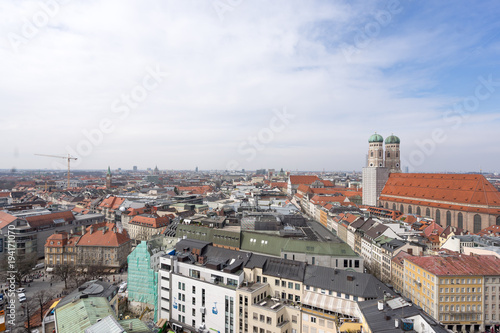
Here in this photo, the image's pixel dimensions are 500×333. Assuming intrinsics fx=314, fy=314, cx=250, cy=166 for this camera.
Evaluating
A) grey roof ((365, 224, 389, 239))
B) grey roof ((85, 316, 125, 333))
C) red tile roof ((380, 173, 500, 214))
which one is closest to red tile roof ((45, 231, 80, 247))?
grey roof ((85, 316, 125, 333))

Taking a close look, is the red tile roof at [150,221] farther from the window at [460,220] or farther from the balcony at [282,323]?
the window at [460,220]

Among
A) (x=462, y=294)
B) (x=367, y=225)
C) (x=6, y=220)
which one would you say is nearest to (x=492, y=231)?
(x=367, y=225)

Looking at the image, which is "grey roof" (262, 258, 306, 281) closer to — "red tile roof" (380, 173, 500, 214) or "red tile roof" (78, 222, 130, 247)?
"red tile roof" (78, 222, 130, 247)

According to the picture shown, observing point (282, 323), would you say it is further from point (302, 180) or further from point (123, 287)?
point (302, 180)

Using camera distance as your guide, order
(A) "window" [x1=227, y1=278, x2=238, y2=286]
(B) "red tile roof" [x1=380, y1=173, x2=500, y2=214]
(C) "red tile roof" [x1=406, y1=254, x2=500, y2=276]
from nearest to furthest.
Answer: (A) "window" [x1=227, y1=278, x2=238, y2=286]
(C) "red tile roof" [x1=406, y1=254, x2=500, y2=276]
(B) "red tile roof" [x1=380, y1=173, x2=500, y2=214]

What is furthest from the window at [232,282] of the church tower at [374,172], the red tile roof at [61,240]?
the church tower at [374,172]
